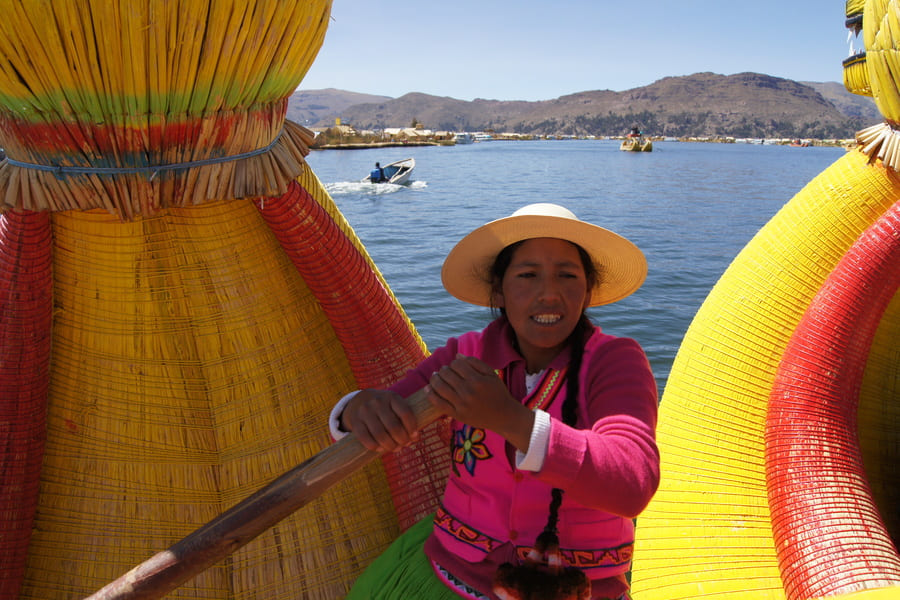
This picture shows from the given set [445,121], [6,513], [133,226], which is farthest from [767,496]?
[445,121]

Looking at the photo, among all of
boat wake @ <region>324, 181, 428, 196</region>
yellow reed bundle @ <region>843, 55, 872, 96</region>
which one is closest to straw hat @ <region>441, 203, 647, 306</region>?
yellow reed bundle @ <region>843, 55, 872, 96</region>

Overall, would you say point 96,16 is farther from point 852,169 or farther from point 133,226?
point 852,169

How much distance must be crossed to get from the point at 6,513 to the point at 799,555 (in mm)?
1851

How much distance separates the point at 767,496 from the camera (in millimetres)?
Answer: 1945

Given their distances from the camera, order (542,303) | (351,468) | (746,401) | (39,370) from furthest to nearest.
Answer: (746,401) < (39,370) < (542,303) < (351,468)

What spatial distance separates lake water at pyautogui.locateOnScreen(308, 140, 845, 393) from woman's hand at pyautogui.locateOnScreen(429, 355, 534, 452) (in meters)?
5.61

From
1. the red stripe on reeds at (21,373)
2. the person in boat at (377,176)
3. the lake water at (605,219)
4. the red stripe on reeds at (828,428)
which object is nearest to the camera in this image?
the red stripe on reeds at (21,373)

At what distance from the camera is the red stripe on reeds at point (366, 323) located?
171 centimetres

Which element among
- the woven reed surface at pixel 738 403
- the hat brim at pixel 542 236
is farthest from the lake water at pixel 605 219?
the hat brim at pixel 542 236

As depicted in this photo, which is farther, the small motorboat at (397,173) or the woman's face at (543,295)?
the small motorboat at (397,173)

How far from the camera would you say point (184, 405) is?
71.6 inches

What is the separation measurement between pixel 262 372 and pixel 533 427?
0.97 m

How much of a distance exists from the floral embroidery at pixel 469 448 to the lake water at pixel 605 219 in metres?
5.37

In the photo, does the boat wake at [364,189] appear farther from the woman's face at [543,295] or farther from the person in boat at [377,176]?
the woman's face at [543,295]
